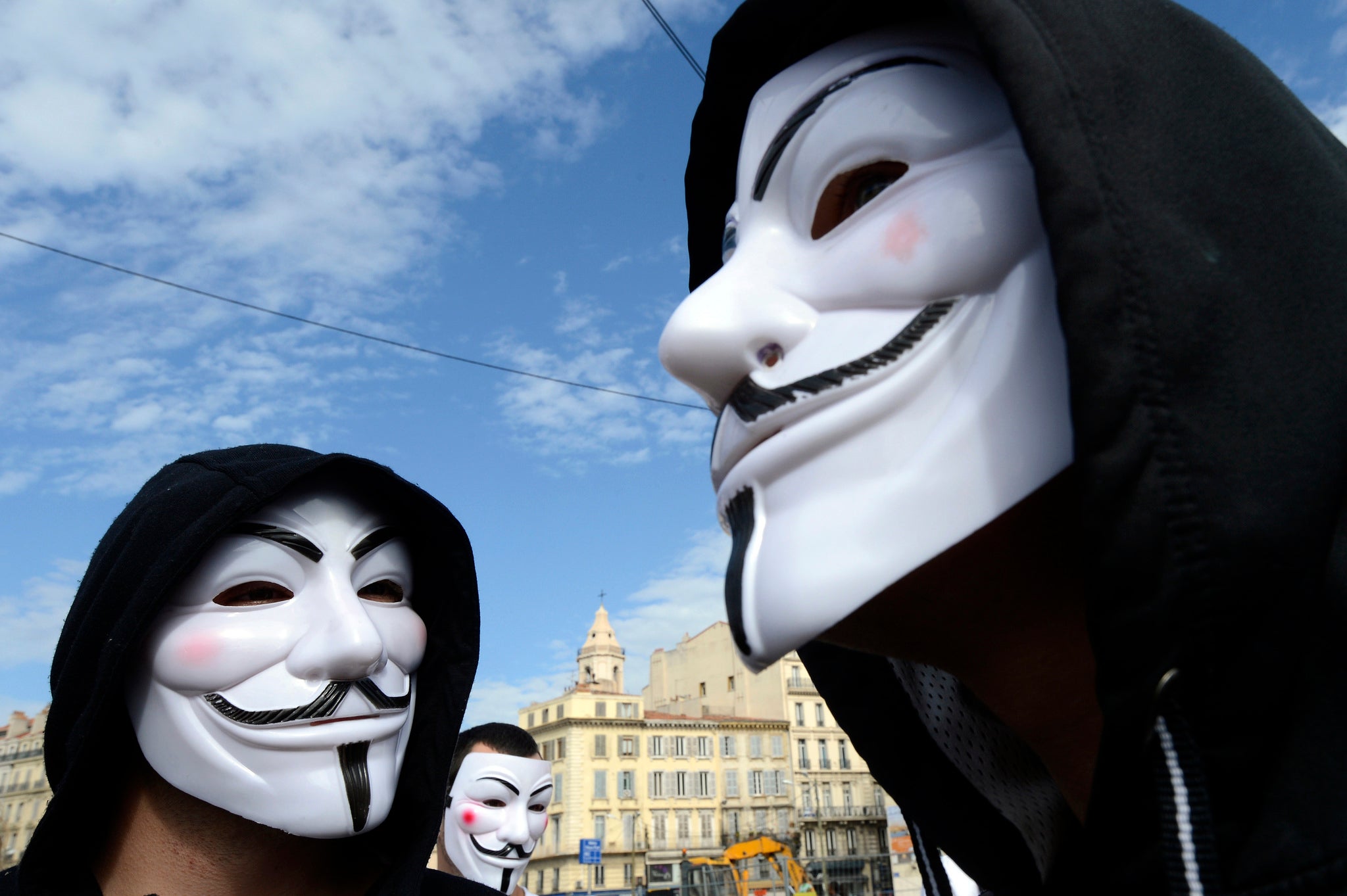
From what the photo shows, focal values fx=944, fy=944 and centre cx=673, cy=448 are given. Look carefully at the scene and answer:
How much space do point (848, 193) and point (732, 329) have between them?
294mm

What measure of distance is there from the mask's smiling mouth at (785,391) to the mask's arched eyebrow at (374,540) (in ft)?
4.98

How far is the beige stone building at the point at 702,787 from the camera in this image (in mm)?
45062

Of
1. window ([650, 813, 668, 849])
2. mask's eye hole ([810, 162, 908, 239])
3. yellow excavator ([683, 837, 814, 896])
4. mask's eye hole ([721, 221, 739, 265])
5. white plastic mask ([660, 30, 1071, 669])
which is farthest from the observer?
window ([650, 813, 668, 849])

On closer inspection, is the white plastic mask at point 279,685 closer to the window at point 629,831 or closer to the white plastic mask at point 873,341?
the white plastic mask at point 873,341

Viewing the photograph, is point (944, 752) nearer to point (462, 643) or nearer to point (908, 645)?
point (908, 645)

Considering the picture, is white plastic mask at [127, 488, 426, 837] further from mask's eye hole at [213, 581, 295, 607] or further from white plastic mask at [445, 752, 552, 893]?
white plastic mask at [445, 752, 552, 893]

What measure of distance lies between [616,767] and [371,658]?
154 ft

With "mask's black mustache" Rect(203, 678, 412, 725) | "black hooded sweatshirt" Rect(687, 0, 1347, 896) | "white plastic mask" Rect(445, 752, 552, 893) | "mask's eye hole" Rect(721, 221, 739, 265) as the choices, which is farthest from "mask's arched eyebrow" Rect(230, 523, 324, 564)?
"white plastic mask" Rect(445, 752, 552, 893)

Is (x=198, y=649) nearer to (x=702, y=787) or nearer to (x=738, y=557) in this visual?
(x=738, y=557)

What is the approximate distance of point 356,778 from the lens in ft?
7.75

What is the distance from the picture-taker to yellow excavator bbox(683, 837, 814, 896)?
89.5ft

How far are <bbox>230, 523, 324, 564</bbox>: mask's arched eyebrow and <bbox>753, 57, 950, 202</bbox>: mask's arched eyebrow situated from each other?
1.64 m

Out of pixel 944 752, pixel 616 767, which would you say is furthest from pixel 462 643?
pixel 616 767

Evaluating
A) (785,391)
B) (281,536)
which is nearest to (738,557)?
(785,391)
